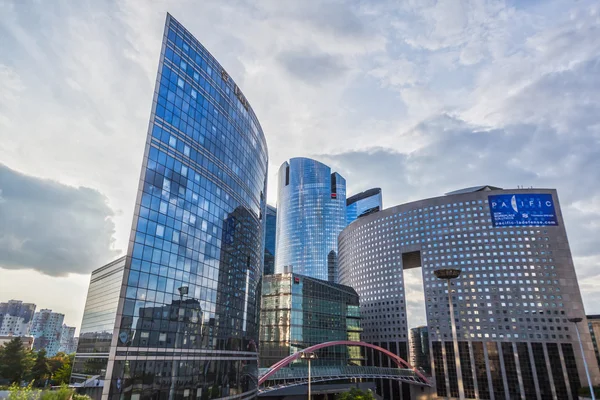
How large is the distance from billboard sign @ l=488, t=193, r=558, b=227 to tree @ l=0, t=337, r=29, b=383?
438ft

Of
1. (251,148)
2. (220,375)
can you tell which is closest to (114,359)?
(220,375)

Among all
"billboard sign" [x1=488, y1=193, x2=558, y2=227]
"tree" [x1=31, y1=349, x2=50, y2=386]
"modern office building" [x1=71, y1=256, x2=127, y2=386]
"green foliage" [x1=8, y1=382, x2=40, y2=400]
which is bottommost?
"tree" [x1=31, y1=349, x2=50, y2=386]

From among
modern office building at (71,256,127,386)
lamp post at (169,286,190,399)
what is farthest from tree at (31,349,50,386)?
lamp post at (169,286,190,399)

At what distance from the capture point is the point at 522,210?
4818 inches

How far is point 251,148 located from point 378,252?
9053 centimetres

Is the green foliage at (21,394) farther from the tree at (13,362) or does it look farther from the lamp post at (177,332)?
the tree at (13,362)

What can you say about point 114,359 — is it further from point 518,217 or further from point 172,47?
point 518,217

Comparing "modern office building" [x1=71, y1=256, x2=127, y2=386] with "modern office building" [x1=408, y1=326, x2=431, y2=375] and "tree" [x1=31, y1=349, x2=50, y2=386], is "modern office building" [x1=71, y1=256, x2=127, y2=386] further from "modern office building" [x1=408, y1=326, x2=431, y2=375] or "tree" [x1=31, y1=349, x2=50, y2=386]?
"modern office building" [x1=408, y1=326, x2=431, y2=375]

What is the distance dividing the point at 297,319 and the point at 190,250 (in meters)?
53.5

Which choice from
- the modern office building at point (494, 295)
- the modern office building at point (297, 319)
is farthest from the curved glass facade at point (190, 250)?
the modern office building at point (494, 295)

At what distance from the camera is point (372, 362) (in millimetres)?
130375

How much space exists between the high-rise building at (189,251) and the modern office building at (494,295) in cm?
7776

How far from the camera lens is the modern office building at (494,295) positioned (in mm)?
107000

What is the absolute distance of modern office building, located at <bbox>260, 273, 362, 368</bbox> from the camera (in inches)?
3659
